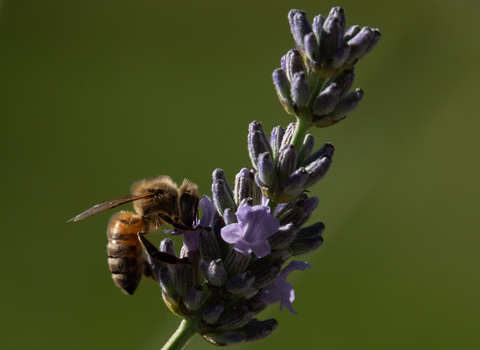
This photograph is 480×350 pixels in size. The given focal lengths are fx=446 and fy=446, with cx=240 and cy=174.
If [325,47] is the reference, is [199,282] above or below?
below

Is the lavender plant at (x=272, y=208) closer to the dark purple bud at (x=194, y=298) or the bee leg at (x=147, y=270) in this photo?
the dark purple bud at (x=194, y=298)

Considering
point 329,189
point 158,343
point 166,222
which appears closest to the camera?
point 166,222

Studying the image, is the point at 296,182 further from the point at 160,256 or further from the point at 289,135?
the point at 160,256

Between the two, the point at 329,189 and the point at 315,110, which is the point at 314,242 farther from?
the point at 329,189

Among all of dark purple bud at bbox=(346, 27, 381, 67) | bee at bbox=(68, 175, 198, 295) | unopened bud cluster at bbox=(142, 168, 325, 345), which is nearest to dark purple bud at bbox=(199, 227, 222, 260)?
unopened bud cluster at bbox=(142, 168, 325, 345)

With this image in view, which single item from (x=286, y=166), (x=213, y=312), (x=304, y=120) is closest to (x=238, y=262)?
(x=213, y=312)

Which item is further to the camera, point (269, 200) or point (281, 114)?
point (281, 114)

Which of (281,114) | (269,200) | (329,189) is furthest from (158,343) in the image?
(269,200)
